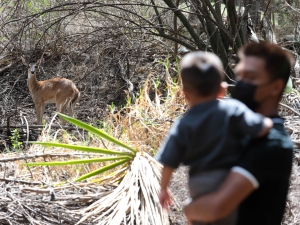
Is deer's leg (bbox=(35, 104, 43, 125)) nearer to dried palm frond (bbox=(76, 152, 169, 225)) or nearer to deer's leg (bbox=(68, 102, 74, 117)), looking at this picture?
deer's leg (bbox=(68, 102, 74, 117))

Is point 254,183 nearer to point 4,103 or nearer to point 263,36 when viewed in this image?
point 263,36

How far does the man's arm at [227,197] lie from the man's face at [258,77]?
367 millimetres

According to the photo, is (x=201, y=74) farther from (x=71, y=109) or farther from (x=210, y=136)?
(x=71, y=109)

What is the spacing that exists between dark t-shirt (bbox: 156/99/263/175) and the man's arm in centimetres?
11

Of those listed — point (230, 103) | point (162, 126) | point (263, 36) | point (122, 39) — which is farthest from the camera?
point (122, 39)

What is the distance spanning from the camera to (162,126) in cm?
648

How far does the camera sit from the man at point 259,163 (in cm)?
194

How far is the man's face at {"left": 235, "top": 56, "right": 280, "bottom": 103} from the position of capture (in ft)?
6.95

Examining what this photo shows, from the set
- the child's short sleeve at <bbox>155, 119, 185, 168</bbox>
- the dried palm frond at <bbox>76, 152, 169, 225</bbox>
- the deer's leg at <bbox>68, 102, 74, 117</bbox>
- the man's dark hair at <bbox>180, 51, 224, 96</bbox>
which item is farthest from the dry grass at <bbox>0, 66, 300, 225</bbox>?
the deer's leg at <bbox>68, 102, 74, 117</bbox>

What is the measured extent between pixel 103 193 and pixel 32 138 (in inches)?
248

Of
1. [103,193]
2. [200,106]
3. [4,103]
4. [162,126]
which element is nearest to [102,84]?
[4,103]

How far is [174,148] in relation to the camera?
211 centimetres

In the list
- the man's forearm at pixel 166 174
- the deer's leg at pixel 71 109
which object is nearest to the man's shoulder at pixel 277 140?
the man's forearm at pixel 166 174

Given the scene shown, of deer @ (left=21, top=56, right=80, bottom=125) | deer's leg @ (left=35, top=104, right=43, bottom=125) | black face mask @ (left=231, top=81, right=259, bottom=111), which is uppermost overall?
black face mask @ (left=231, top=81, right=259, bottom=111)
